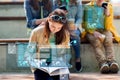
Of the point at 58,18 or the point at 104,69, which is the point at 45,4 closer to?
the point at 104,69

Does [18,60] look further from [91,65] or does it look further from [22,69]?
[91,65]

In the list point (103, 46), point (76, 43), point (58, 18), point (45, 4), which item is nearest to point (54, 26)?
point (58, 18)

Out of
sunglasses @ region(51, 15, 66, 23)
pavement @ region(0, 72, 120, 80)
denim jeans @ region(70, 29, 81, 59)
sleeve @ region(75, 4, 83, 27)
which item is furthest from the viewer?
sleeve @ region(75, 4, 83, 27)

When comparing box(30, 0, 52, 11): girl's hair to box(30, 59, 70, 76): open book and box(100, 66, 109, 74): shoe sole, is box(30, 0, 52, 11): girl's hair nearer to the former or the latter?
box(100, 66, 109, 74): shoe sole

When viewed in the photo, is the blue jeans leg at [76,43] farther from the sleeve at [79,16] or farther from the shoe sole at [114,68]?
the shoe sole at [114,68]

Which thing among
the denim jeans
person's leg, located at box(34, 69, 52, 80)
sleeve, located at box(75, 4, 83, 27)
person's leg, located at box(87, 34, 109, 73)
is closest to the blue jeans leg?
the denim jeans

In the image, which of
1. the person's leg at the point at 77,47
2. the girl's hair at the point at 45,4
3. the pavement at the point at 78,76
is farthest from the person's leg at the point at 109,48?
the girl's hair at the point at 45,4

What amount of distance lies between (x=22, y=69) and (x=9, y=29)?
1185 mm

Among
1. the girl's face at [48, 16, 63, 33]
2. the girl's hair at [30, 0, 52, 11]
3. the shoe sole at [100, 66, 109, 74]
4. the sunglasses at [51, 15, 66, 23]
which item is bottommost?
the shoe sole at [100, 66, 109, 74]

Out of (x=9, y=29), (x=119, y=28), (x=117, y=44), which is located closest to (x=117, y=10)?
(x=119, y=28)

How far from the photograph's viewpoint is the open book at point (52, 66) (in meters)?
2.63

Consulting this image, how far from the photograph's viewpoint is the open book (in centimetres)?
263

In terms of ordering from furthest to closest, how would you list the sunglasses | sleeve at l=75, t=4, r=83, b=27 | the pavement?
sleeve at l=75, t=4, r=83, b=27, the pavement, the sunglasses

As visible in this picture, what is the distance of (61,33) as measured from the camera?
2.69 metres
